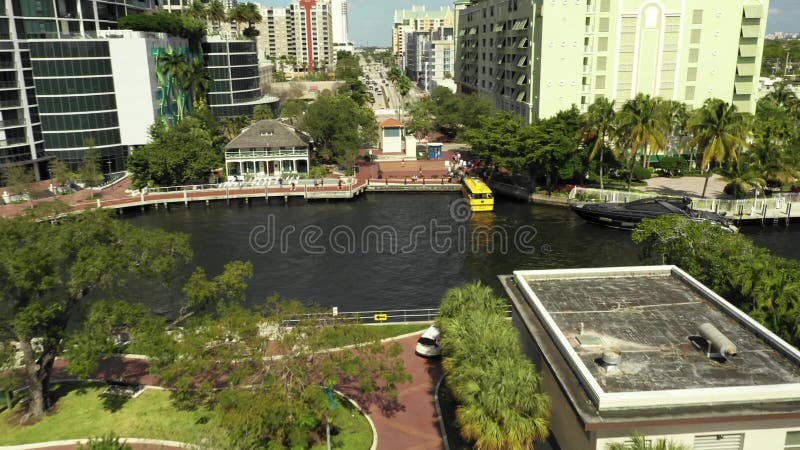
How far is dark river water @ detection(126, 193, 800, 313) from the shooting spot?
52.9 m

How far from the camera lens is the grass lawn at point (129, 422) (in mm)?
28812

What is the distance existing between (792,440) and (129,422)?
97.6 feet

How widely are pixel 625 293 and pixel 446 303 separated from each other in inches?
383

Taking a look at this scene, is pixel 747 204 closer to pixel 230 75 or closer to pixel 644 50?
pixel 644 50

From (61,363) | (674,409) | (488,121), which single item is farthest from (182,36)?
(674,409)

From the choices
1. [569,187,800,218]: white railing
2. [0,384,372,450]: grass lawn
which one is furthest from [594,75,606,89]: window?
[0,384,372,450]: grass lawn

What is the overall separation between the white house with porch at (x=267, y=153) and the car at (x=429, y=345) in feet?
195

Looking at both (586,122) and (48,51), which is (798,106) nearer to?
(586,122)

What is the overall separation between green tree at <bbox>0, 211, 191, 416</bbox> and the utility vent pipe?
2776 centimetres

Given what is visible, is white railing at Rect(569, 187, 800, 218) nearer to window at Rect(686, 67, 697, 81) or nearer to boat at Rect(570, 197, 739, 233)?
boat at Rect(570, 197, 739, 233)

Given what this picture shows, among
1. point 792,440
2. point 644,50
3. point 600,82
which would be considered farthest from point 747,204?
point 792,440

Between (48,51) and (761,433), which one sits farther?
(48,51)

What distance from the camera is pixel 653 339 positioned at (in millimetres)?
26422

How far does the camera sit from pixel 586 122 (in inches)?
3125
